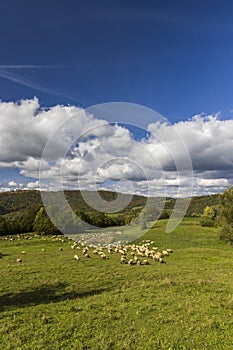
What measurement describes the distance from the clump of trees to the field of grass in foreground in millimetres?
27089

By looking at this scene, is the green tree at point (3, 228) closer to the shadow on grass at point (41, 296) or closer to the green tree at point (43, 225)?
the green tree at point (43, 225)

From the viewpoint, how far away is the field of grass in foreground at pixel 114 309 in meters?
9.30

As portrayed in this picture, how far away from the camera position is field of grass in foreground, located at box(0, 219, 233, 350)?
9.30 metres

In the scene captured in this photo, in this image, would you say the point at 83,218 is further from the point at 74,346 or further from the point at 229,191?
the point at 74,346

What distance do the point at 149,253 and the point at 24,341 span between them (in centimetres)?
2352

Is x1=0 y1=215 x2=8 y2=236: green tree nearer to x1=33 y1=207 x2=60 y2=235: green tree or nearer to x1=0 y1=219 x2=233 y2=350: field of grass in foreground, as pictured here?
x1=33 y1=207 x2=60 y2=235: green tree

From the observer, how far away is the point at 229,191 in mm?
48688

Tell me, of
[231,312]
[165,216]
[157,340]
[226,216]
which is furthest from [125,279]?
[165,216]

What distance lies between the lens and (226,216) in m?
47.9

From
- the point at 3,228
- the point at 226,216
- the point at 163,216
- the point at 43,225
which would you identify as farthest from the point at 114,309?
the point at 163,216

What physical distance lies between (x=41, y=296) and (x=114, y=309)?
181 inches

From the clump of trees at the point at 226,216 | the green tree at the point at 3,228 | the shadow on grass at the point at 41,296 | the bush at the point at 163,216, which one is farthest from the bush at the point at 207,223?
the shadow on grass at the point at 41,296

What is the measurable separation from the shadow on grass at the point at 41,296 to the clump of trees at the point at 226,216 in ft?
119

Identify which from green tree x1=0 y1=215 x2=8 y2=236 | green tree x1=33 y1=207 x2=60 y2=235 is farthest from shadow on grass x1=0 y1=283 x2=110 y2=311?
green tree x1=0 y1=215 x2=8 y2=236
